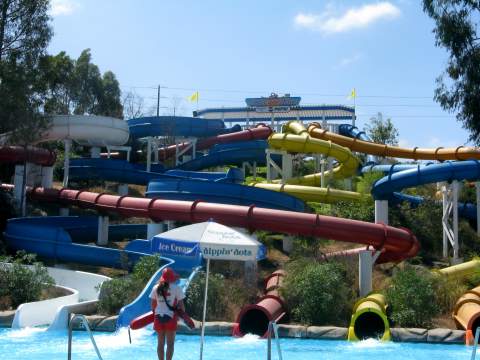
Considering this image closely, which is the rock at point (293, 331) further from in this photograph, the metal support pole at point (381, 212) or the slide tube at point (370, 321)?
the metal support pole at point (381, 212)

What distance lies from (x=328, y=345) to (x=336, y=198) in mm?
15421

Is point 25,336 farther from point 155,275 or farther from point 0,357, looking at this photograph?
point 155,275

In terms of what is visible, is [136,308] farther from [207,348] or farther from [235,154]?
[235,154]

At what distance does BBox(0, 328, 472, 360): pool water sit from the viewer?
38.0 ft

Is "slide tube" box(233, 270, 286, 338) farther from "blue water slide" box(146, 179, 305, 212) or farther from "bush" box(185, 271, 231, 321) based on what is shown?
"blue water slide" box(146, 179, 305, 212)

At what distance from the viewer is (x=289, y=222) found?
61.7 feet

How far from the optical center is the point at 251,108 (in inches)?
2359

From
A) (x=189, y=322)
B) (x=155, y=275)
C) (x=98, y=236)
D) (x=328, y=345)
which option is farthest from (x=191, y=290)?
(x=98, y=236)

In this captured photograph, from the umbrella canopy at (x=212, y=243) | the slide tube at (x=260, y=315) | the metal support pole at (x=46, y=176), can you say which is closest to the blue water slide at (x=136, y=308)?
the slide tube at (x=260, y=315)

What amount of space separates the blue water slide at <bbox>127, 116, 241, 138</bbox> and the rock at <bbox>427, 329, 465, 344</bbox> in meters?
25.8

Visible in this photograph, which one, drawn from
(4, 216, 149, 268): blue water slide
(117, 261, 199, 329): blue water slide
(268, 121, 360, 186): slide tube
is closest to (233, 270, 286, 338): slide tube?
(117, 261, 199, 329): blue water slide

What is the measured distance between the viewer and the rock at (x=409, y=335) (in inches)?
529

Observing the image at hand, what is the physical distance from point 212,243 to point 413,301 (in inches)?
277

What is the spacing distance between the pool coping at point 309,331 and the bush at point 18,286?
4.31ft
